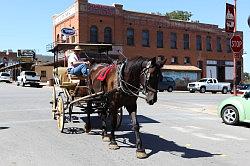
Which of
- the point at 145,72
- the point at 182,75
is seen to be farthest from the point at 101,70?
the point at 182,75

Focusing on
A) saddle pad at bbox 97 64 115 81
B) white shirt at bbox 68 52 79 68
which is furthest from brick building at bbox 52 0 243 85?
saddle pad at bbox 97 64 115 81

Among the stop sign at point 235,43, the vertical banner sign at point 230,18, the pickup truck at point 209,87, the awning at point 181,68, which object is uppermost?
the vertical banner sign at point 230,18

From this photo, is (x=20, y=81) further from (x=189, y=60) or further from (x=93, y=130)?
(x=93, y=130)

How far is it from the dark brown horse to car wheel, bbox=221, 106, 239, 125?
6133mm

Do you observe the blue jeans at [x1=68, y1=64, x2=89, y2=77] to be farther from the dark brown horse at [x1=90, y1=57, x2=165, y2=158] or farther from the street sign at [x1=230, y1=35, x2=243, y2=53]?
the street sign at [x1=230, y1=35, x2=243, y2=53]

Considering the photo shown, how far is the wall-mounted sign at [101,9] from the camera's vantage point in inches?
2044

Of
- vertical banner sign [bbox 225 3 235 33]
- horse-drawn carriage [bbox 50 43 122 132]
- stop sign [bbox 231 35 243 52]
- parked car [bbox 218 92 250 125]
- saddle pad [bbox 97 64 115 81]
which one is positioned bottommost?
parked car [bbox 218 92 250 125]

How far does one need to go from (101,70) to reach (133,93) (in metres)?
2.03

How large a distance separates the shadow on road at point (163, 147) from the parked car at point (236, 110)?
13.9ft

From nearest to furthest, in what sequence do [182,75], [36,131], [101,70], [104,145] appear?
[104,145]
[101,70]
[36,131]
[182,75]

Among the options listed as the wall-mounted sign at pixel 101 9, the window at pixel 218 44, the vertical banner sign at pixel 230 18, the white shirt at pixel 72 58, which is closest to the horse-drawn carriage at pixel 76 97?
the white shirt at pixel 72 58

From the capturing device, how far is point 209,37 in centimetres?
6531

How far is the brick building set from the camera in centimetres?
5206

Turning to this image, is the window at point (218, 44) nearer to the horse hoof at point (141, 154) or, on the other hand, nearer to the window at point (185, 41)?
the window at point (185, 41)
